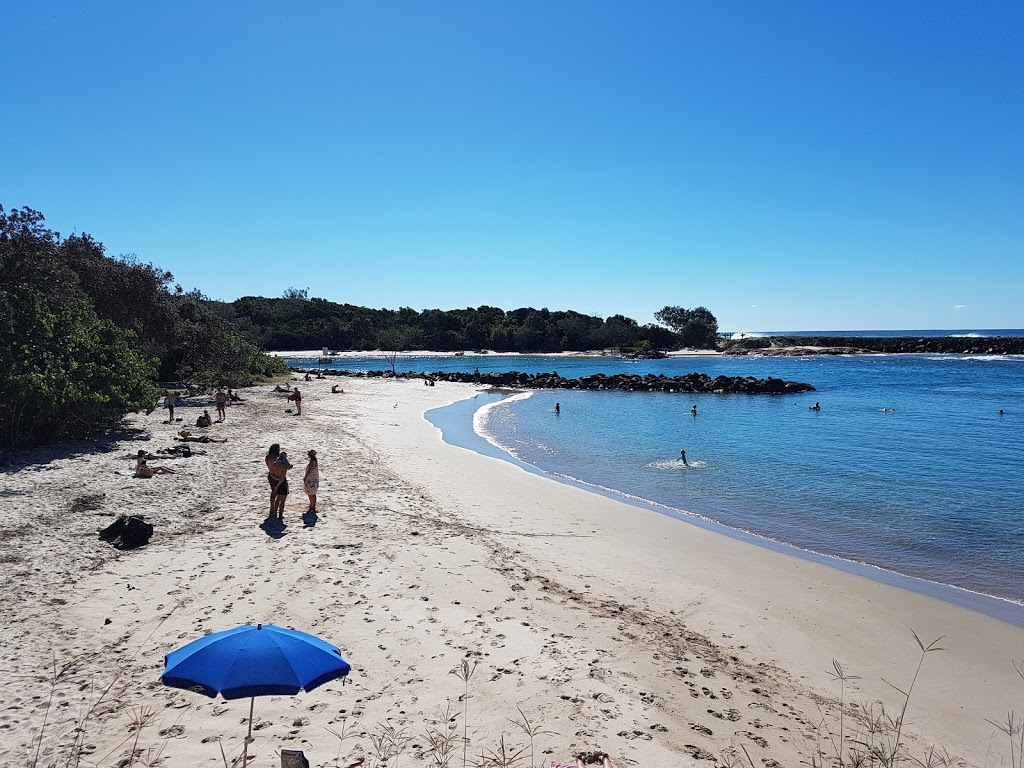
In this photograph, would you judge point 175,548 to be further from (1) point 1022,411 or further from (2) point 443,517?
(1) point 1022,411

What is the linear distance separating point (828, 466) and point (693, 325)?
127546 millimetres

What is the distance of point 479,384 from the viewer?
6681cm

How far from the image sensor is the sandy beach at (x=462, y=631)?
6.10 meters

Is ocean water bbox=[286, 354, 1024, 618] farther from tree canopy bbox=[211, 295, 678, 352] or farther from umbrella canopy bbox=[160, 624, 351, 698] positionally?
tree canopy bbox=[211, 295, 678, 352]

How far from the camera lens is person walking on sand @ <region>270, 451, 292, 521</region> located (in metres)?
12.8

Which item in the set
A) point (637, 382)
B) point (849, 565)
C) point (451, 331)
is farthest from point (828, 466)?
point (451, 331)

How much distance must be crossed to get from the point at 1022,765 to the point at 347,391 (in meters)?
47.2

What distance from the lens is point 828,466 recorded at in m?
23.1

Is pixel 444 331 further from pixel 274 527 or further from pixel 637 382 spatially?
pixel 274 527

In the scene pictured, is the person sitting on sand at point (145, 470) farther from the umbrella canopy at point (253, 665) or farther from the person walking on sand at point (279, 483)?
the umbrella canopy at point (253, 665)

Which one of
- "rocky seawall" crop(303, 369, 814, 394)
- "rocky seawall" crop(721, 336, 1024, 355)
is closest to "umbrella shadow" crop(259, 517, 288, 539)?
"rocky seawall" crop(303, 369, 814, 394)

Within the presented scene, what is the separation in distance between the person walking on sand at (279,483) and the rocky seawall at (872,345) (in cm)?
13719

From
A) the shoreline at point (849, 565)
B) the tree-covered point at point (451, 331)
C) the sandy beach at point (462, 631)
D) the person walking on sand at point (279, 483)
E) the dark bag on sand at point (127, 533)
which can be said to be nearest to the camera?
the sandy beach at point (462, 631)

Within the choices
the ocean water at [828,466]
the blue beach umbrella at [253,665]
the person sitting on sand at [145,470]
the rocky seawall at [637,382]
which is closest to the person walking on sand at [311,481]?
the person sitting on sand at [145,470]
